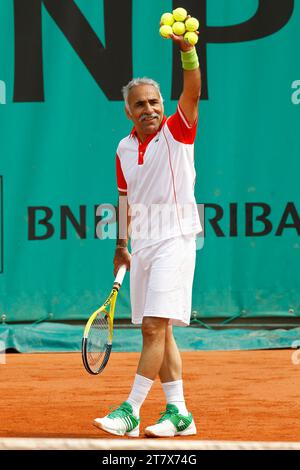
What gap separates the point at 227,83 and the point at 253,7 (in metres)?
0.61

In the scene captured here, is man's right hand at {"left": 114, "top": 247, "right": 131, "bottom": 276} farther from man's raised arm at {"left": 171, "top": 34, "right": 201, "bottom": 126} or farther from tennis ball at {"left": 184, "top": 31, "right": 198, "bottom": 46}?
tennis ball at {"left": 184, "top": 31, "right": 198, "bottom": 46}

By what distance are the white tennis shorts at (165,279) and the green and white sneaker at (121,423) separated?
0.40m

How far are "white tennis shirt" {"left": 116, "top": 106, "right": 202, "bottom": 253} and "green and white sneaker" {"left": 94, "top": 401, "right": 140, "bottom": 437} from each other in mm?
683

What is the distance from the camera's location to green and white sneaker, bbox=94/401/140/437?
14.2 ft

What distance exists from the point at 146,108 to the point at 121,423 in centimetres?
130

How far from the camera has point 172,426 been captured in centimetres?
450

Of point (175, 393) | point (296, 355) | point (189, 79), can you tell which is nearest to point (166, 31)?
point (189, 79)

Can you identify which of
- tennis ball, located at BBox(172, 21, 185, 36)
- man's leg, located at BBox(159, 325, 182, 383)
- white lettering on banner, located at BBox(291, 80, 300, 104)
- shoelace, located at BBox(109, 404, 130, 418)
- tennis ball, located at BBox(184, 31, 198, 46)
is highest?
white lettering on banner, located at BBox(291, 80, 300, 104)

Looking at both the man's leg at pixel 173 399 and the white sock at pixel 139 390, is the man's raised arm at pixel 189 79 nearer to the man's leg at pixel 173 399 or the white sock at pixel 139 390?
the man's leg at pixel 173 399

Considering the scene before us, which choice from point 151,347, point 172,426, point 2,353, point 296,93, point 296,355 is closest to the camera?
point 151,347

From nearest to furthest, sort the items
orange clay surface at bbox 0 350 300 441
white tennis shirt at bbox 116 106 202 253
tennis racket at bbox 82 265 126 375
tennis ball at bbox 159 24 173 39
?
tennis ball at bbox 159 24 173 39, white tennis shirt at bbox 116 106 202 253, tennis racket at bbox 82 265 126 375, orange clay surface at bbox 0 350 300 441

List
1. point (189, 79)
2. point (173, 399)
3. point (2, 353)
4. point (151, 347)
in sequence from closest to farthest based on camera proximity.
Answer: point (189, 79) < point (151, 347) < point (173, 399) < point (2, 353)

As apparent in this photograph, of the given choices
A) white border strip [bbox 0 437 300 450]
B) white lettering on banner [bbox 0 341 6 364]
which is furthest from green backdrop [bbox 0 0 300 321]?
white border strip [bbox 0 437 300 450]

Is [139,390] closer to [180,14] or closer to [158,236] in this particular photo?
[158,236]
